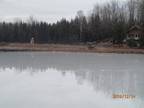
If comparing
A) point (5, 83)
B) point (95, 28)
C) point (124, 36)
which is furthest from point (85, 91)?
point (95, 28)

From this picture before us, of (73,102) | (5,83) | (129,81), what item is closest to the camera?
(73,102)

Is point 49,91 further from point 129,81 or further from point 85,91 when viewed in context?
point 129,81

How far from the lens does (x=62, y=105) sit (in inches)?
234

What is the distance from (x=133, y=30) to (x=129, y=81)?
94.9 ft
